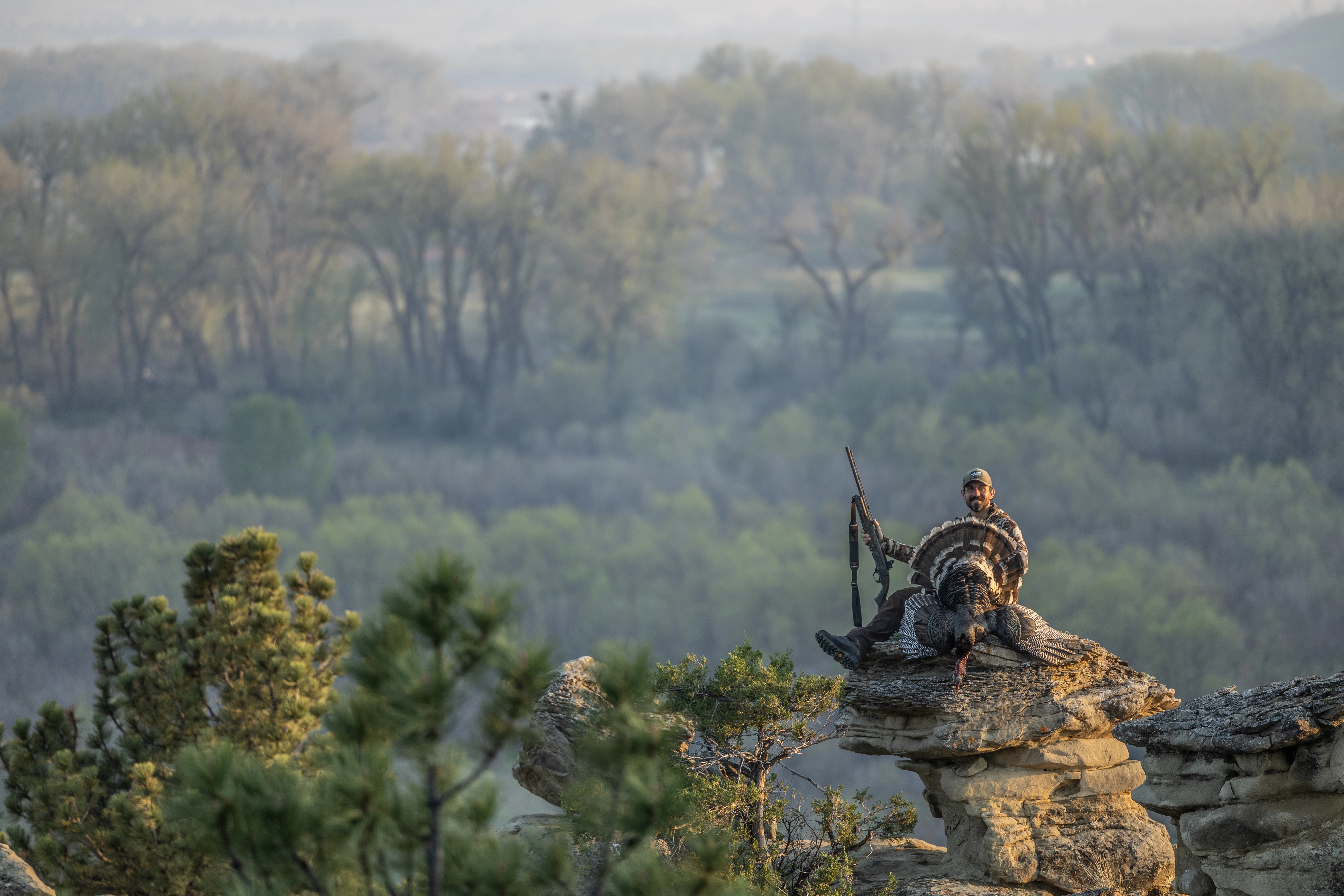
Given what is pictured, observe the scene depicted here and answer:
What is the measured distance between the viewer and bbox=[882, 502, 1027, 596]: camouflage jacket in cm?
880

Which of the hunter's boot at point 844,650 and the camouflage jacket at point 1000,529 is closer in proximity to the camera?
the camouflage jacket at point 1000,529

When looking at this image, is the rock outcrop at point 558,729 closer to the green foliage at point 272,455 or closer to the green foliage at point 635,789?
the green foliage at point 635,789

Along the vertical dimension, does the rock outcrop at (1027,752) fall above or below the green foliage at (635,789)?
below

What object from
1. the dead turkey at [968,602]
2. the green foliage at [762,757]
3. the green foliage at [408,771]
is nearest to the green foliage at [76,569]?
the green foliage at [762,757]

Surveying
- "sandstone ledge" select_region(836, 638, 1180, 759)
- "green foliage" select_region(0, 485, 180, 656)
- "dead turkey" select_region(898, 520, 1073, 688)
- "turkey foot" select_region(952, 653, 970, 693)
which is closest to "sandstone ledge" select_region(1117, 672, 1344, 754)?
"sandstone ledge" select_region(836, 638, 1180, 759)

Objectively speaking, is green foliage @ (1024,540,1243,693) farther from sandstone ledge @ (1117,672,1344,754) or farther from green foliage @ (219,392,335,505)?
green foliage @ (219,392,335,505)

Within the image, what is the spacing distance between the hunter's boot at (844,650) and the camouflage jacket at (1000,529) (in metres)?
0.73

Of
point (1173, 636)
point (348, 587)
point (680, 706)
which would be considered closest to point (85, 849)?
point (680, 706)

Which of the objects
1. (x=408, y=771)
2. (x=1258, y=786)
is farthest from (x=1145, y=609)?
(x=408, y=771)

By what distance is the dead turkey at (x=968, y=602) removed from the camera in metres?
8.57

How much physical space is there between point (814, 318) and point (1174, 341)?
1554 centimetres

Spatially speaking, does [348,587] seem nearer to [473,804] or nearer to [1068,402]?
[1068,402]

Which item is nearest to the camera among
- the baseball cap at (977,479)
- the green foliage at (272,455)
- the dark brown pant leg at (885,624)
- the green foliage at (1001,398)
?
the baseball cap at (977,479)

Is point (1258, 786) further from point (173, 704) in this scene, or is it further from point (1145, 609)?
point (1145, 609)
